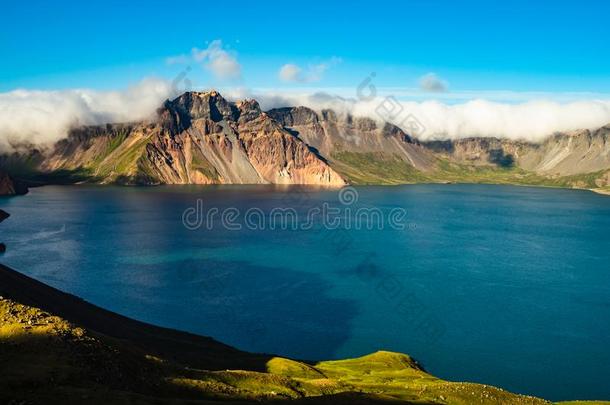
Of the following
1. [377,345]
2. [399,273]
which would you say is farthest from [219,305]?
[399,273]

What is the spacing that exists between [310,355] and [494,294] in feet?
265

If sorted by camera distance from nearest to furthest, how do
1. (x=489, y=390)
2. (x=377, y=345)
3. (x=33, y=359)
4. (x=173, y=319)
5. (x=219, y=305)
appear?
(x=33, y=359)
(x=489, y=390)
(x=377, y=345)
(x=173, y=319)
(x=219, y=305)

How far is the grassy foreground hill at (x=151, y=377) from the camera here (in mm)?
49656

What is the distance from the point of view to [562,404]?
77.3 m

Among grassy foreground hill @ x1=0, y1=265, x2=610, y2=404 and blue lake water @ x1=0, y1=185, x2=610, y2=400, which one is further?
blue lake water @ x1=0, y1=185, x2=610, y2=400

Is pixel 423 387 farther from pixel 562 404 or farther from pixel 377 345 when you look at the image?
pixel 377 345

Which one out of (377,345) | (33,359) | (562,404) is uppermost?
(33,359)

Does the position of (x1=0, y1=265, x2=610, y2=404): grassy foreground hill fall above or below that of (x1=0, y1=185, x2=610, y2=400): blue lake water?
above

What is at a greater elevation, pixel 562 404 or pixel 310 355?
pixel 562 404

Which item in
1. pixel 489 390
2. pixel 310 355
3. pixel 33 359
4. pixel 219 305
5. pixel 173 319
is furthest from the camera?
pixel 219 305

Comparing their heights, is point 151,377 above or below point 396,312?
above

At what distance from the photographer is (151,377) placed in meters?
60.5

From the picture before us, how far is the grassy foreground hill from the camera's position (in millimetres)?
49656

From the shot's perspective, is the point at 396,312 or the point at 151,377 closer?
the point at 151,377
